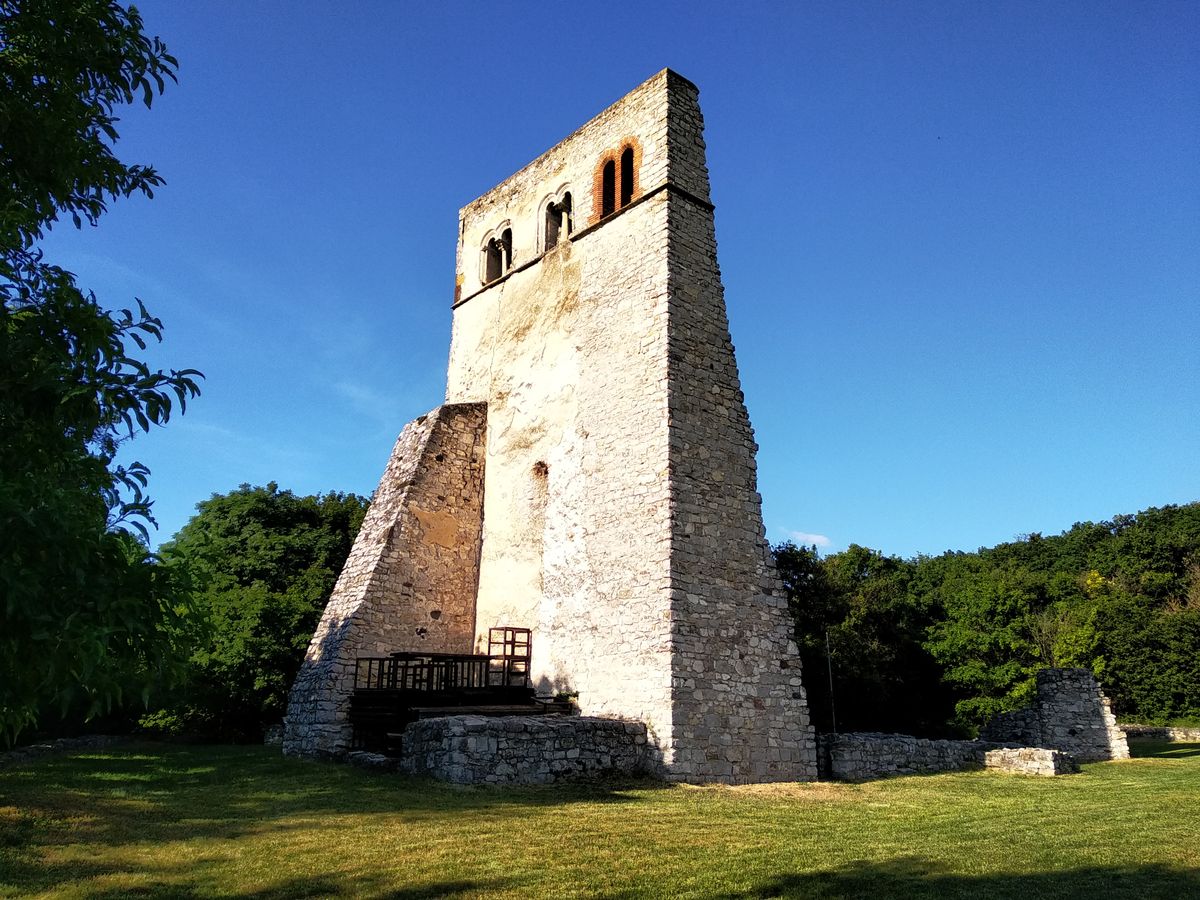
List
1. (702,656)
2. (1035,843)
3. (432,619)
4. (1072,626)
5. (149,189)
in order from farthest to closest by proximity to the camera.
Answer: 1. (1072,626)
2. (432,619)
3. (702,656)
4. (1035,843)
5. (149,189)

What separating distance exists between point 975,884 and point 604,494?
7.87 metres

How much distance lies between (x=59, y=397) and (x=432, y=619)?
457 inches

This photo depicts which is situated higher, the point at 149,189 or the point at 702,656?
the point at 149,189

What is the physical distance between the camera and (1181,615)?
99.2ft

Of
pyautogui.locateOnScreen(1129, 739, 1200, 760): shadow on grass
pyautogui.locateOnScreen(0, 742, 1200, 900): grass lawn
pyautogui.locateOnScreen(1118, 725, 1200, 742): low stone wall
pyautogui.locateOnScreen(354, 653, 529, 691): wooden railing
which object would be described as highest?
pyautogui.locateOnScreen(354, 653, 529, 691): wooden railing

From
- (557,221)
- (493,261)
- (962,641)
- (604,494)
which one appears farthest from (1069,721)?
(493,261)

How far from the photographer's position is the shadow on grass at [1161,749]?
1894 centimetres

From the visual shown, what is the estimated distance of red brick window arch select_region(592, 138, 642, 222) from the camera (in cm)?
1495

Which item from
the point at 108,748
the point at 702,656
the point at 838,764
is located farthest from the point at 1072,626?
the point at 108,748

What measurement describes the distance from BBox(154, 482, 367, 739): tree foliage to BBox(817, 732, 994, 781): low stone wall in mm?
10785

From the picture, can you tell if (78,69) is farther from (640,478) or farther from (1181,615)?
(1181,615)

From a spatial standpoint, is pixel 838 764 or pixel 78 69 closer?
pixel 78 69

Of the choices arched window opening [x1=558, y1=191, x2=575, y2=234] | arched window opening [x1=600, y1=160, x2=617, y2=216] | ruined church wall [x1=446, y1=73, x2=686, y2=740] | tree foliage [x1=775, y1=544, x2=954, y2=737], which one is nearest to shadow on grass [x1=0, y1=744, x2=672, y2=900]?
ruined church wall [x1=446, y1=73, x2=686, y2=740]

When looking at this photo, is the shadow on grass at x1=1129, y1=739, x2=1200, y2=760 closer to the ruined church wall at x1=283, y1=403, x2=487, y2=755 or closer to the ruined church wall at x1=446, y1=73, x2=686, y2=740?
the ruined church wall at x1=446, y1=73, x2=686, y2=740
